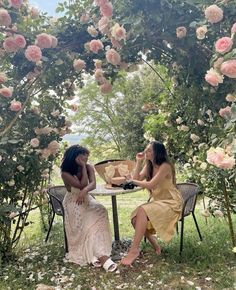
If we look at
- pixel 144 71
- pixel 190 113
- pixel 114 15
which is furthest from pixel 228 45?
pixel 144 71

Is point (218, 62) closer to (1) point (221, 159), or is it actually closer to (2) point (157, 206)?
(1) point (221, 159)

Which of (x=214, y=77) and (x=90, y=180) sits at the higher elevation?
(x=214, y=77)

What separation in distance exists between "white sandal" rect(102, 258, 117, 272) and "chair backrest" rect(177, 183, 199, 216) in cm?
78

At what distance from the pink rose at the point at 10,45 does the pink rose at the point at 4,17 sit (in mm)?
103

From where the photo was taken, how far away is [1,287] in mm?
2814

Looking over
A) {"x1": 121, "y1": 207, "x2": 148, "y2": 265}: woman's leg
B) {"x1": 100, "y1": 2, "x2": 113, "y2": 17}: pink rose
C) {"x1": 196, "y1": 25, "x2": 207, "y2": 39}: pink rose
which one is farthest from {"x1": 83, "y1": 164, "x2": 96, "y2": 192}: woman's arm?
{"x1": 196, "y1": 25, "x2": 207, "y2": 39}: pink rose

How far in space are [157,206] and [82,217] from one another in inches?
27.3

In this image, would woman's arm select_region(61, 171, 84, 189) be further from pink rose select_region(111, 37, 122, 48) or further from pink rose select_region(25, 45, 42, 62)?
pink rose select_region(111, 37, 122, 48)

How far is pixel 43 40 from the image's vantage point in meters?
2.61

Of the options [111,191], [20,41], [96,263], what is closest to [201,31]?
[20,41]

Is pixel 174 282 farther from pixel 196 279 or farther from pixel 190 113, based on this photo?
pixel 190 113

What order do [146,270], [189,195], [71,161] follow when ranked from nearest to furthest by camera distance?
[146,270] → [71,161] → [189,195]

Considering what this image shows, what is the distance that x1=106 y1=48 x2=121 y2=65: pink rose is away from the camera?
Result: 8.64 ft

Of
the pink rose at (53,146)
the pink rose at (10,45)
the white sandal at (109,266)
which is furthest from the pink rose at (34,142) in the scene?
the white sandal at (109,266)
